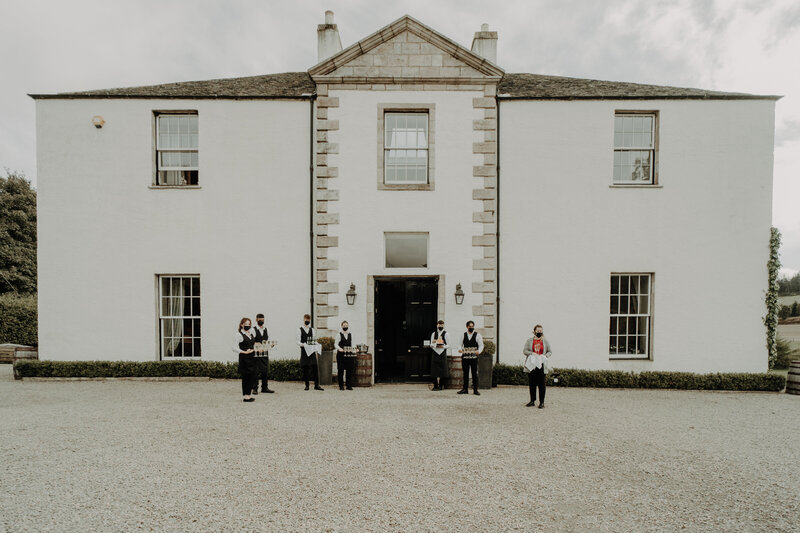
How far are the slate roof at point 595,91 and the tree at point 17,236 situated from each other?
100 ft

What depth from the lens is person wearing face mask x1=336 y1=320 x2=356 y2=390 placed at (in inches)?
410

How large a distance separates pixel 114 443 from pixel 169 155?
864 cm

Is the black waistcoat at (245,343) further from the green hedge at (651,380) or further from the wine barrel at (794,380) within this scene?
the wine barrel at (794,380)

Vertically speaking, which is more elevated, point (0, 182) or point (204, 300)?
point (0, 182)

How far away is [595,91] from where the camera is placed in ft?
39.7

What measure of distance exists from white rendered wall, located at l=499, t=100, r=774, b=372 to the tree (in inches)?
1189

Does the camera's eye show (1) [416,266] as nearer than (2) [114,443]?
No

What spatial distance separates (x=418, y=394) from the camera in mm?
10094

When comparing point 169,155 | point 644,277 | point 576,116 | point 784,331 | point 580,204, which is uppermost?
point 576,116

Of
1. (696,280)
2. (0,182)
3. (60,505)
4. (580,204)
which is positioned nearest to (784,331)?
(696,280)

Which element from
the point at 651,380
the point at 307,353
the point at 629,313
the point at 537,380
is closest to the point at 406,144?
the point at 307,353

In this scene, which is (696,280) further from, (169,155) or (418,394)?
(169,155)

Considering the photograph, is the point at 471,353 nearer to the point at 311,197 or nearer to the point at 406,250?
the point at 406,250

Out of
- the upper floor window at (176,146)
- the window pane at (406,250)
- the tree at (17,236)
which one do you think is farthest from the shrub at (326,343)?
the tree at (17,236)
